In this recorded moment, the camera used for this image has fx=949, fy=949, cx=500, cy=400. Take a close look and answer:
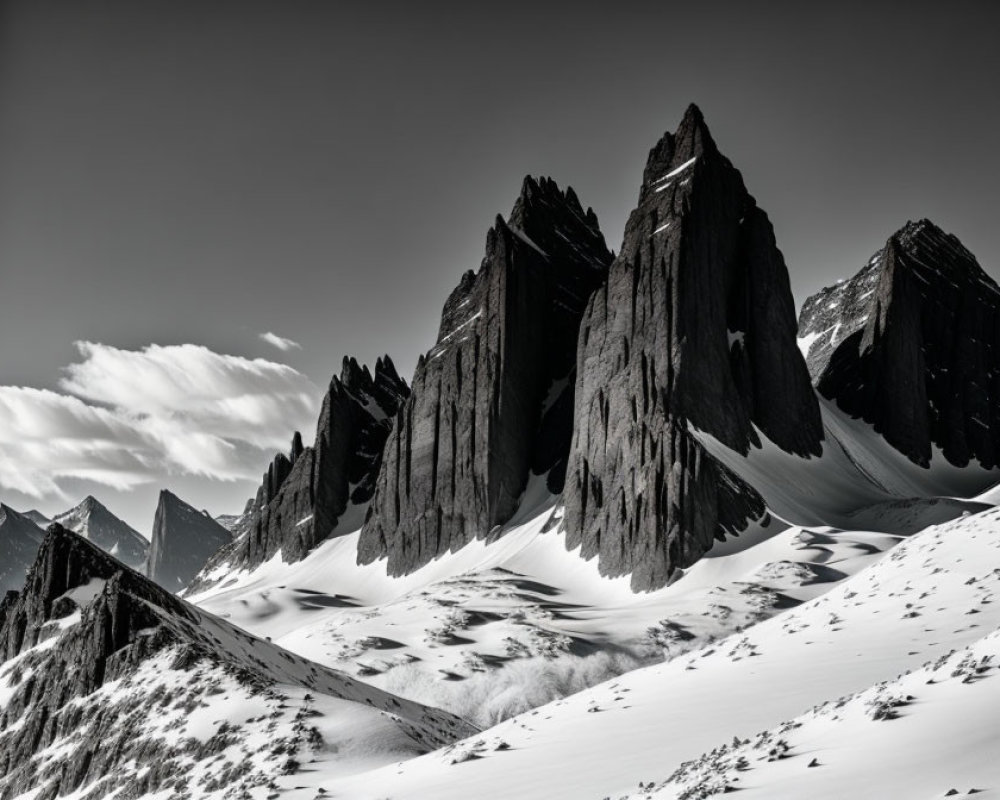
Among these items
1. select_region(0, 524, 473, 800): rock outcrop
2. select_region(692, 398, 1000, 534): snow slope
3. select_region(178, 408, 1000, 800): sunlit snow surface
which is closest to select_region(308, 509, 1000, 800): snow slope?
select_region(178, 408, 1000, 800): sunlit snow surface

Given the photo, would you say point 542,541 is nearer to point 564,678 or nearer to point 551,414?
point 551,414

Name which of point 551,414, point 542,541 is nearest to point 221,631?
point 542,541

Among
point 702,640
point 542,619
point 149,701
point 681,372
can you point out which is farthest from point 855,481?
point 149,701

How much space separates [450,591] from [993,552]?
81.2 meters

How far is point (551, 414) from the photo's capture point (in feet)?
523

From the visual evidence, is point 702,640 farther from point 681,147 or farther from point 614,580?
point 681,147

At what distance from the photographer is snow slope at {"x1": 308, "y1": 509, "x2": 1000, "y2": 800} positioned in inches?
774

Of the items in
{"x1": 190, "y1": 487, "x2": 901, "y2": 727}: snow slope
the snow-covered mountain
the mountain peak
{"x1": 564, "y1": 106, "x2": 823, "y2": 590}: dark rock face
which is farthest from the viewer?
the mountain peak

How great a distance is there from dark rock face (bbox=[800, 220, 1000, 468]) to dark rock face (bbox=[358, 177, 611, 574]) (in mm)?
51123

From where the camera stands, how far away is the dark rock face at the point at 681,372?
370 feet

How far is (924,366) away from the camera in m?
174

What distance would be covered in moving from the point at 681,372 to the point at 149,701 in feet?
310

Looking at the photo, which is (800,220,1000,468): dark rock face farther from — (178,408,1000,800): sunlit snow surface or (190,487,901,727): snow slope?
(190,487,901,727): snow slope

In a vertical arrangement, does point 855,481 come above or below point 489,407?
below
